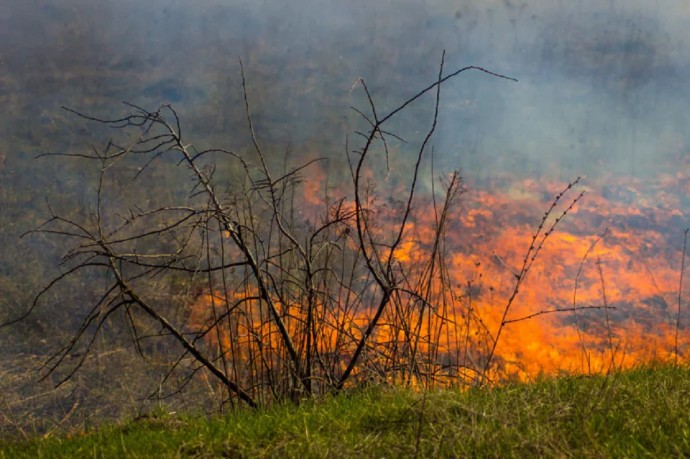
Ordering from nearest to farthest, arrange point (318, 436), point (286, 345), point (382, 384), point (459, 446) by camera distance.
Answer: point (459, 446), point (318, 436), point (382, 384), point (286, 345)

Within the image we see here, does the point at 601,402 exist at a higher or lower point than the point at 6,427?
higher

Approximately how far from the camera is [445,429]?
2.46m

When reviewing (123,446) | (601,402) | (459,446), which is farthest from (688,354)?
(123,446)

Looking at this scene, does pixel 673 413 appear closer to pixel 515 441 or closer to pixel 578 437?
pixel 578 437

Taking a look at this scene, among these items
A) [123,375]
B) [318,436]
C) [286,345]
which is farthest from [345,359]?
[123,375]

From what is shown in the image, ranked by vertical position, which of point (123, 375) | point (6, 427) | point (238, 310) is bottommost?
point (123, 375)

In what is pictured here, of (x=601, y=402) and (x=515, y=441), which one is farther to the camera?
(x=601, y=402)

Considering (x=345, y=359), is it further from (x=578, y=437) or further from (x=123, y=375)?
(x=123, y=375)

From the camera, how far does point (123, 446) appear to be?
272cm

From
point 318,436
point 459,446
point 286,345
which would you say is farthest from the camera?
point 286,345

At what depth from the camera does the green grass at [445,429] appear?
7.69ft

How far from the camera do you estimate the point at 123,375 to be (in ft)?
24.5

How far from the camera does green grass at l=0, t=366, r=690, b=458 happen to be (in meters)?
2.34

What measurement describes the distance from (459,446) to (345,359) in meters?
1.90
